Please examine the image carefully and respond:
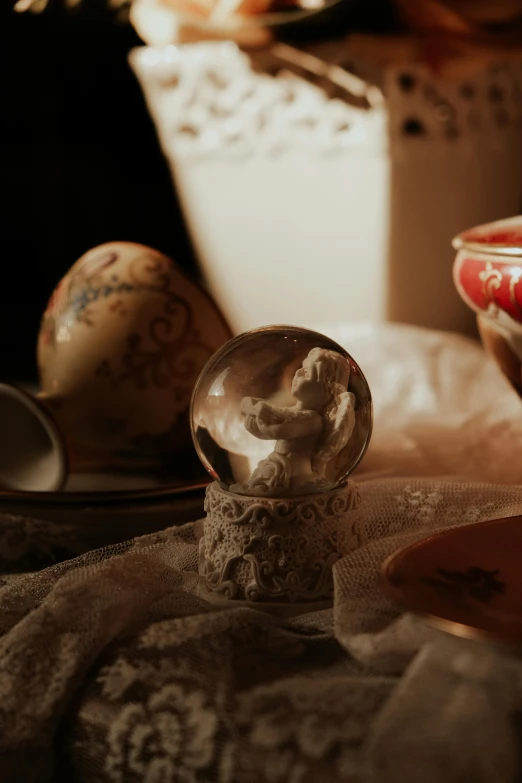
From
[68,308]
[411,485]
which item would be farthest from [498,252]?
[68,308]

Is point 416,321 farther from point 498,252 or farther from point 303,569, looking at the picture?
point 303,569

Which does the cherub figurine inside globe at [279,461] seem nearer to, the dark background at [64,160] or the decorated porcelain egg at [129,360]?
the decorated porcelain egg at [129,360]

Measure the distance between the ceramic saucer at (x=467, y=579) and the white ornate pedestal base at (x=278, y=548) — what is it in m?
0.05

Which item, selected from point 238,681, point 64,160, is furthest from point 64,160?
point 238,681

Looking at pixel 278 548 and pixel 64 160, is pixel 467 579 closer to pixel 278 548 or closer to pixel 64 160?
pixel 278 548

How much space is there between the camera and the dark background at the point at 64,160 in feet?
3.93

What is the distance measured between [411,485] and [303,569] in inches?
4.6

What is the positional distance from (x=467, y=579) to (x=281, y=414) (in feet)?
0.36

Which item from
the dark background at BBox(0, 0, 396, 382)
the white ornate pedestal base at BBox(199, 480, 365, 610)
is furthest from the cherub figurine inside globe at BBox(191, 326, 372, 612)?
the dark background at BBox(0, 0, 396, 382)

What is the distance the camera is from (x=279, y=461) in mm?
415

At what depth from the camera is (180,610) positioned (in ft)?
1.29

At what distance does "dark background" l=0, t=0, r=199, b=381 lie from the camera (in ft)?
3.93

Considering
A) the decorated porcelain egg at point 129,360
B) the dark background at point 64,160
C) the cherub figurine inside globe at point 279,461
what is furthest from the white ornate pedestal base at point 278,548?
the dark background at point 64,160

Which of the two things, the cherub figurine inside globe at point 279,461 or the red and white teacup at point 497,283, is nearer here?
the cherub figurine inside globe at point 279,461
